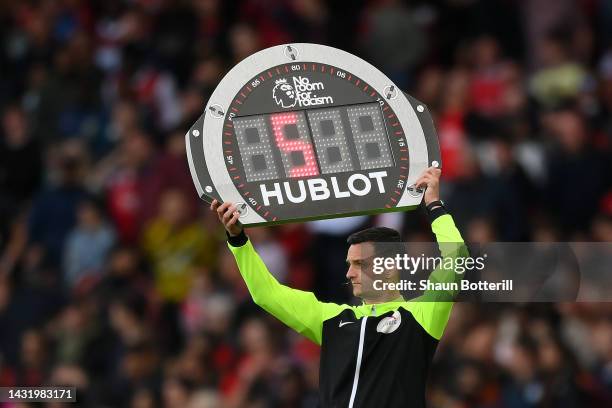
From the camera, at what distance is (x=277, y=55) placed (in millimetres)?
7238

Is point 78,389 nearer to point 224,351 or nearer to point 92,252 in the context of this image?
point 224,351

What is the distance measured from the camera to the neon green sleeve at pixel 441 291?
22.7 feet

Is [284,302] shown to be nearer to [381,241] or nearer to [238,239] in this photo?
[238,239]

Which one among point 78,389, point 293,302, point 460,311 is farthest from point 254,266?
point 78,389

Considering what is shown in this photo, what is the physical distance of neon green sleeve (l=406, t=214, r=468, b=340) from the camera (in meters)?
6.92

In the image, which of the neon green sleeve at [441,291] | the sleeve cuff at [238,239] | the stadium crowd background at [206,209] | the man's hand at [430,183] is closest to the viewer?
the neon green sleeve at [441,291]

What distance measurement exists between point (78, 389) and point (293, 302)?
4645mm

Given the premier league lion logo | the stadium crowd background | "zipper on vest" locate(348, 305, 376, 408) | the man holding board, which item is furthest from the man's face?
the stadium crowd background

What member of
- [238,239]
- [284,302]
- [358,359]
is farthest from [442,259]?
[238,239]

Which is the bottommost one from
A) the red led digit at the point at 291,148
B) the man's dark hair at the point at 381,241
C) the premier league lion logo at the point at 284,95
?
the man's dark hair at the point at 381,241

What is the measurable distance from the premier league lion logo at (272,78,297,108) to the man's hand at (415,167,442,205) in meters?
0.66

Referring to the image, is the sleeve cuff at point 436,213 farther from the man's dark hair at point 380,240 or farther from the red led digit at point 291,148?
the red led digit at point 291,148

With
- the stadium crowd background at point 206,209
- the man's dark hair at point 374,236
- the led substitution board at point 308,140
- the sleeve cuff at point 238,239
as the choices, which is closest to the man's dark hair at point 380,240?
the man's dark hair at point 374,236

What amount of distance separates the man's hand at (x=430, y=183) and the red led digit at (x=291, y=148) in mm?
460
